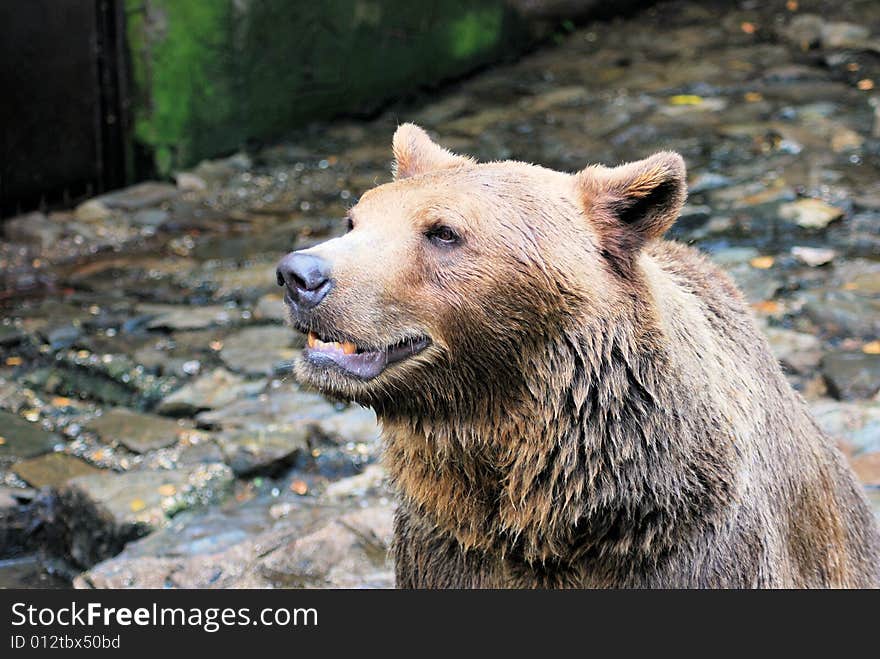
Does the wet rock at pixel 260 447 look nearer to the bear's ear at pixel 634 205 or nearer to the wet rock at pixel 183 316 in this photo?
the wet rock at pixel 183 316

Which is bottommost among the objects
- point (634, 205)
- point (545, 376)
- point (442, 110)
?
point (442, 110)

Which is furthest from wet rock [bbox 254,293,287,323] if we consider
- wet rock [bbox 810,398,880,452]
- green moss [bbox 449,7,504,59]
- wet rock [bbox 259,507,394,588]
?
green moss [bbox 449,7,504,59]

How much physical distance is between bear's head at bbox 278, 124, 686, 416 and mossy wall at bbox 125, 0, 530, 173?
7.00 meters

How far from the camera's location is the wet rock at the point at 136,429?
5.84 metres

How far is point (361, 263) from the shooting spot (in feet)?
10.3

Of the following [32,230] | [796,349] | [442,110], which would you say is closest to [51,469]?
[32,230]

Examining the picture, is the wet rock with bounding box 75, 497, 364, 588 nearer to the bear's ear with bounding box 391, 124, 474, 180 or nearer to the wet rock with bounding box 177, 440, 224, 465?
the wet rock with bounding box 177, 440, 224, 465

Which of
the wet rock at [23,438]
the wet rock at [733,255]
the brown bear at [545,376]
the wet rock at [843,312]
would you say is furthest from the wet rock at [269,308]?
the brown bear at [545,376]

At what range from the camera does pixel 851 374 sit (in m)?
5.96

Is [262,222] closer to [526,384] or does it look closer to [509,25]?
[509,25]

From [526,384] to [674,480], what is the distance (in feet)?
1.60

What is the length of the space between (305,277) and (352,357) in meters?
0.28

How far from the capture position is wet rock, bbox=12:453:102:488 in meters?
5.55

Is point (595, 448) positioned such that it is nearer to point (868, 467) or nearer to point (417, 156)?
point (417, 156)
